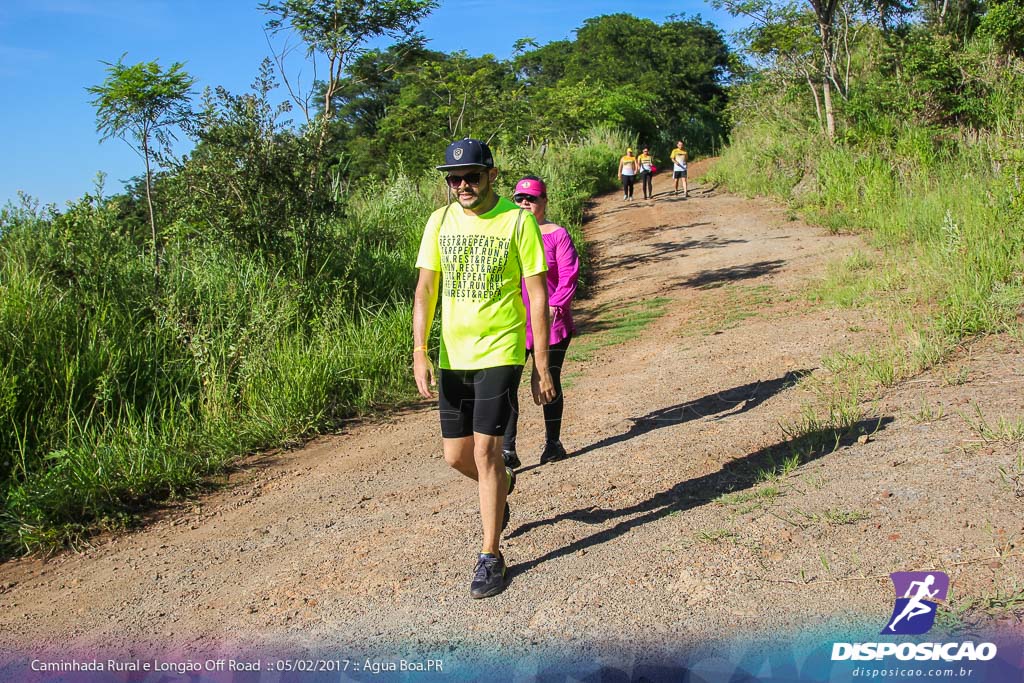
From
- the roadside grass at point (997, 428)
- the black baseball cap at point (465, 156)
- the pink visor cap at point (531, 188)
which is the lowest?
the roadside grass at point (997, 428)

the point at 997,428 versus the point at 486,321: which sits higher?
the point at 486,321

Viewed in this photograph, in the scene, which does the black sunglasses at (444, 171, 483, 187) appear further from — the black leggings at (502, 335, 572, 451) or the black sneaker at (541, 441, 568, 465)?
the black sneaker at (541, 441, 568, 465)

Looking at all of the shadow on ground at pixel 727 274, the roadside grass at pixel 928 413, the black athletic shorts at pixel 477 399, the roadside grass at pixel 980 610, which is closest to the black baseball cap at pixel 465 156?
the black athletic shorts at pixel 477 399

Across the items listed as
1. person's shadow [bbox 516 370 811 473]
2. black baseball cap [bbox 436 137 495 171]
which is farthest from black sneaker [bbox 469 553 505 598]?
person's shadow [bbox 516 370 811 473]

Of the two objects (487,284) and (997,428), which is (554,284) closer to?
(487,284)

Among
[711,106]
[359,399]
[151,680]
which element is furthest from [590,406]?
[711,106]

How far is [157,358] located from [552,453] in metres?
3.63

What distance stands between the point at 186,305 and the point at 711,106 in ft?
135

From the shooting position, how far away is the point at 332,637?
362 cm

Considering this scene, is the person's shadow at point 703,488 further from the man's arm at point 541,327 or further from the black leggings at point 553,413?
the black leggings at point 553,413

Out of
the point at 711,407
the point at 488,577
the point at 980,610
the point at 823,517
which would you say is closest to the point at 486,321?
the point at 488,577

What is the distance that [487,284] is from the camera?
387 cm

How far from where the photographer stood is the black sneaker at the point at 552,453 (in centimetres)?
580

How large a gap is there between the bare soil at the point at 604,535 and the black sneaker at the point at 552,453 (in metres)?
0.06
